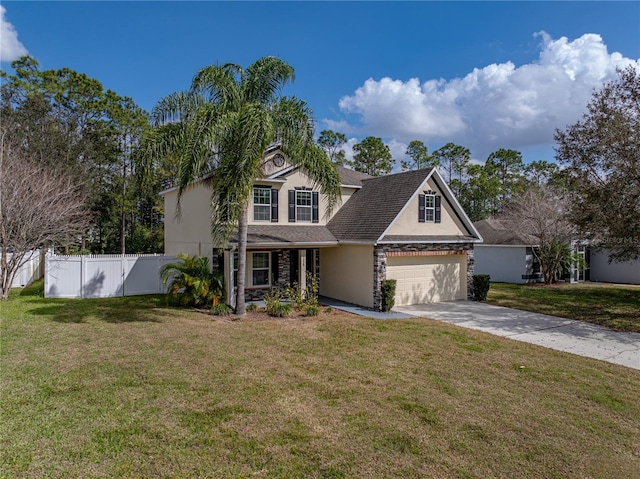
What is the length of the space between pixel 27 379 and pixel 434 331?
33.1ft

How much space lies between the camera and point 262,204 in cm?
1653

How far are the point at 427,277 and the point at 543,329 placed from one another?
→ 5.60 m

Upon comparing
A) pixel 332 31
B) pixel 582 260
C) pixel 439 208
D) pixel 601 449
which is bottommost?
pixel 601 449

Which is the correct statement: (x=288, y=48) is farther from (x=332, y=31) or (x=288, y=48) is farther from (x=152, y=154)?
(x=152, y=154)

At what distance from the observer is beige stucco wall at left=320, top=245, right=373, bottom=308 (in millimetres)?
15727

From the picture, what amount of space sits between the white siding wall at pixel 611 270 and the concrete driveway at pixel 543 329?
15522mm

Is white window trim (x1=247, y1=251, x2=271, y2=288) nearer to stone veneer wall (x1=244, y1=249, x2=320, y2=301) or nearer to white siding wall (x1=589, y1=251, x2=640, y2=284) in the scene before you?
stone veneer wall (x1=244, y1=249, x2=320, y2=301)

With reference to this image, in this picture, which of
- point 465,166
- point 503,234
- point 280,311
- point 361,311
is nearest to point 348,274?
point 361,311

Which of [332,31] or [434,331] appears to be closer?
[434,331]

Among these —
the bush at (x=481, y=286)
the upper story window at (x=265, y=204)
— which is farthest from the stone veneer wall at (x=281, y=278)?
the bush at (x=481, y=286)

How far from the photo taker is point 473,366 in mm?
8484

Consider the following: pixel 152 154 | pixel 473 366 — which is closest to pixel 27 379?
pixel 152 154

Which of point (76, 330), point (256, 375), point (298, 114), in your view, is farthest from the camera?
point (298, 114)

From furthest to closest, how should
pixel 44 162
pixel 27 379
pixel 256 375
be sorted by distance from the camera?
pixel 44 162
pixel 256 375
pixel 27 379
